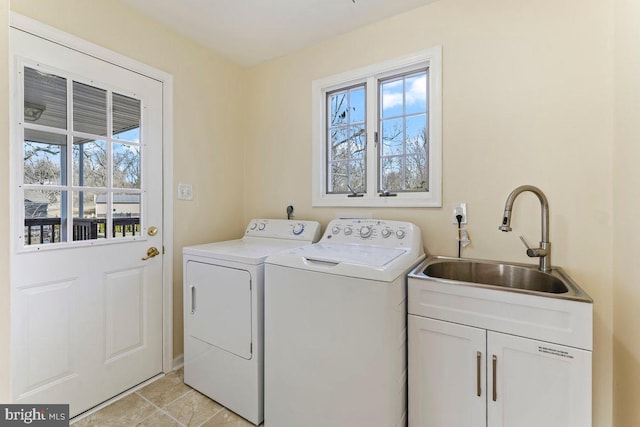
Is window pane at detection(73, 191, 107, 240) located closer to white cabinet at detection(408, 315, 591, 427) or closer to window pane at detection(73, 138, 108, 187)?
window pane at detection(73, 138, 108, 187)

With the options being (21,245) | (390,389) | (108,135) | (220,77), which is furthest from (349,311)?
(220,77)

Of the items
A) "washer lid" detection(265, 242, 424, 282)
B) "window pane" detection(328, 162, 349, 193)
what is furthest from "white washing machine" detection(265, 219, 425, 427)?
"window pane" detection(328, 162, 349, 193)

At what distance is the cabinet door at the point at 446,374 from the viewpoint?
1184mm

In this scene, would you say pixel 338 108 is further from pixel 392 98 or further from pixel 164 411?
pixel 164 411

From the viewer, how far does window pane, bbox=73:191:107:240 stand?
160cm

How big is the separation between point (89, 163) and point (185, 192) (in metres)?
0.60

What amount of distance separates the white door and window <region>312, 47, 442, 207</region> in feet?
4.00

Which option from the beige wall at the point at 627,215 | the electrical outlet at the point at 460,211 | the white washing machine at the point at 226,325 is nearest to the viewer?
the beige wall at the point at 627,215

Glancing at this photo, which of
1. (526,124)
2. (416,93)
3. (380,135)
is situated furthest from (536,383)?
(416,93)

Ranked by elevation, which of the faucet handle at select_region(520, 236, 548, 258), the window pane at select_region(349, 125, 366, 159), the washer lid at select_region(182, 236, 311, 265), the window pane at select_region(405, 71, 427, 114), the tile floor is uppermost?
the window pane at select_region(405, 71, 427, 114)

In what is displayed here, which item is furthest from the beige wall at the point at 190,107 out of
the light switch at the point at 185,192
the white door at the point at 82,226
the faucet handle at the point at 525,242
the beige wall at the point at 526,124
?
the faucet handle at the point at 525,242

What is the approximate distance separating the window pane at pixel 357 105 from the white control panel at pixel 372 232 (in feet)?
2.61

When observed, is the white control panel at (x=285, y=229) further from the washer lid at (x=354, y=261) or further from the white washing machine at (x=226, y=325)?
the washer lid at (x=354, y=261)

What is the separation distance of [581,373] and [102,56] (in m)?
2.76
